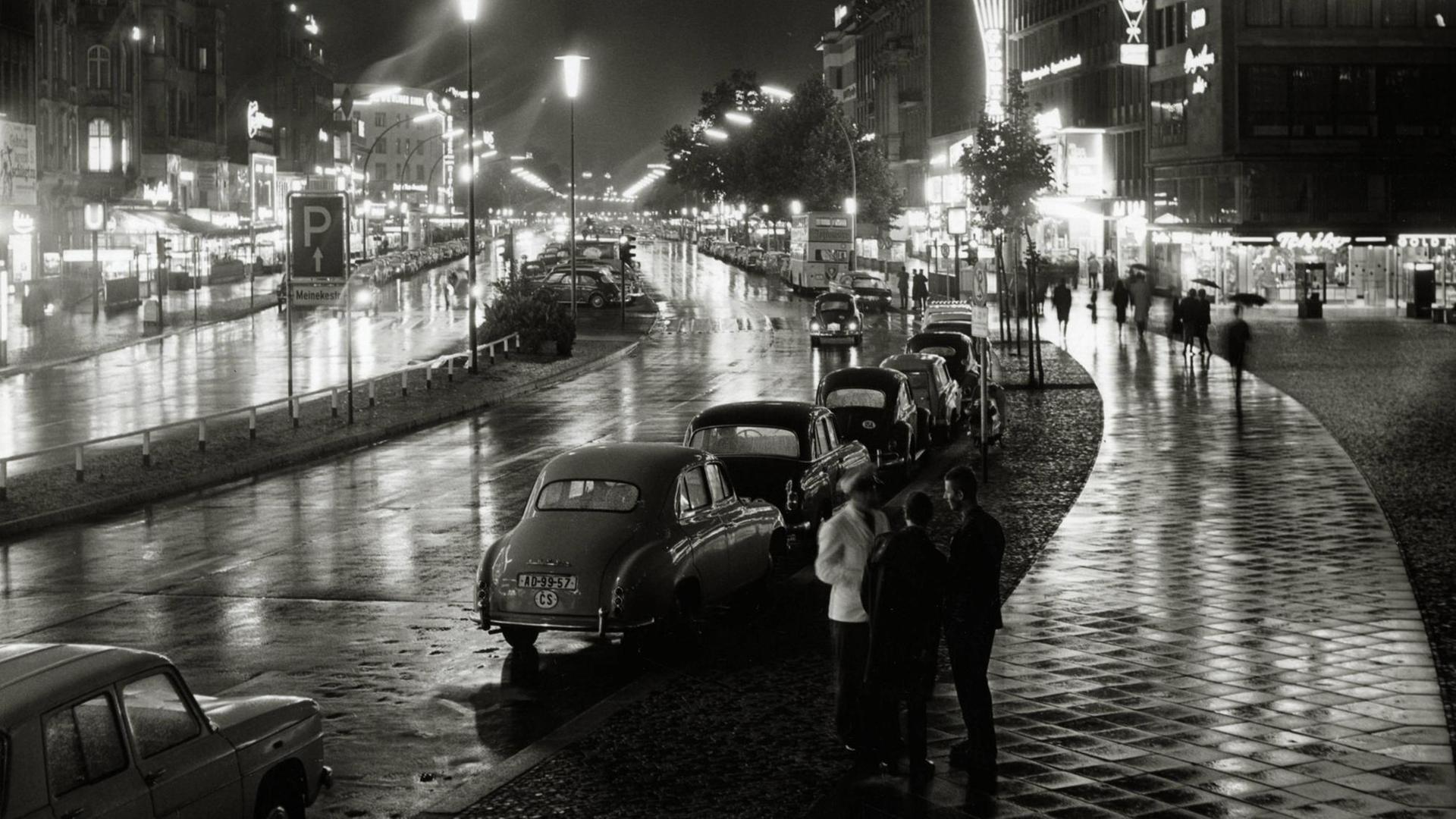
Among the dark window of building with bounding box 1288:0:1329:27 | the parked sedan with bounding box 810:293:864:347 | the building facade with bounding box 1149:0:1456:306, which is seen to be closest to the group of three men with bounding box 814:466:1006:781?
the parked sedan with bounding box 810:293:864:347

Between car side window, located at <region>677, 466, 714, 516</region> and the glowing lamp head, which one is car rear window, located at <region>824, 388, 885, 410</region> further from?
the glowing lamp head

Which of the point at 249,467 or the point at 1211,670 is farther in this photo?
the point at 249,467

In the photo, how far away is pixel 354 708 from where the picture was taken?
38.4 ft

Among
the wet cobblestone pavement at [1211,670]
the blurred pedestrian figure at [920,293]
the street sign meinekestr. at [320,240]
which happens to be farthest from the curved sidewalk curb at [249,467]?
the blurred pedestrian figure at [920,293]

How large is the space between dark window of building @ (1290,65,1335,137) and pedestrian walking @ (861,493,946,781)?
63912 mm

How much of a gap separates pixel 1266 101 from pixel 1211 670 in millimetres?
61163

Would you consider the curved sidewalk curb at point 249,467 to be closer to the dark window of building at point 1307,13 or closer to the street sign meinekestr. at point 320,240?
the street sign meinekestr. at point 320,240

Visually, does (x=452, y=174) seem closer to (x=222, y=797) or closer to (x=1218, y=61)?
(x=1218, y=61)

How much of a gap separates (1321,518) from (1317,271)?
4566 cm

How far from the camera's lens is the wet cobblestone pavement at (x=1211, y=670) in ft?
Answer: 30.3

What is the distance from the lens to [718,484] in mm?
14727

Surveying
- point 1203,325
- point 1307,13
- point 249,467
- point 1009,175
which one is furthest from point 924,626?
point 1307,13

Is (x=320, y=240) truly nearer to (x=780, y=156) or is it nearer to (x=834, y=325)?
(x=834, y=325)

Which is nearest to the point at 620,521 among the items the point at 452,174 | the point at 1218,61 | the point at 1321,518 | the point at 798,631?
the point at 798,631
